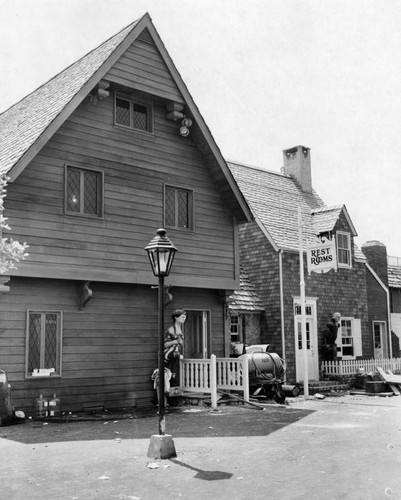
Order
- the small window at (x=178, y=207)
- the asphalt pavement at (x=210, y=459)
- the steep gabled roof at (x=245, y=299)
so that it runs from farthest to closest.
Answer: the steep gabled roof at (x=245, y=299) < the small window at (x=178, y=207) < the asphalt pavement at (x=210, y=459)

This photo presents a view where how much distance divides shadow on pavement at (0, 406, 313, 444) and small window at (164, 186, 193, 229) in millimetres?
5294

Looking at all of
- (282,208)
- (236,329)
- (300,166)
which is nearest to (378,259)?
(300,166)

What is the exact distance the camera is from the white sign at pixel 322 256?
20.8 meters

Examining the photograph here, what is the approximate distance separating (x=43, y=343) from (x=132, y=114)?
6397 millimetres

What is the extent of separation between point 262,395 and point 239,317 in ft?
18.8

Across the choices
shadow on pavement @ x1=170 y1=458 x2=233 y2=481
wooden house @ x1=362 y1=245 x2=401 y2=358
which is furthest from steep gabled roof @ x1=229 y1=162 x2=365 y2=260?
shadow on pavement @ x1=170 y1=458 x2=233 y2=481

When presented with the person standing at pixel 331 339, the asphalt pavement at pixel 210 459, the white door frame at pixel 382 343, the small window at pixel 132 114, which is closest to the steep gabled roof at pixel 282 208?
the person standing at pixel 331 339

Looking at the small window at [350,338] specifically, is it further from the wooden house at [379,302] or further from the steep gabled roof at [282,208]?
the steep gabled roof at [282,208]

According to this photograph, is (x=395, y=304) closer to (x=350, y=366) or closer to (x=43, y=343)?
(x=350, y=366)

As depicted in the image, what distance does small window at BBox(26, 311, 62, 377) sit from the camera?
1493 cm

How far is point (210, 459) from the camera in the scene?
949 centimetres

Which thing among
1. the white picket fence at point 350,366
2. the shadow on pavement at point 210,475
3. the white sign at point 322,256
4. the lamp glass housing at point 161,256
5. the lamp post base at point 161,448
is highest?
the white sign at point 322,256

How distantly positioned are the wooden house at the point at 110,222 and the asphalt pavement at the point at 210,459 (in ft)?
6.92

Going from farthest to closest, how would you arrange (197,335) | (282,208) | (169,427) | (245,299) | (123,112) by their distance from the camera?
(282,208) < (245,299) < (197,335) < (123,112) < (169,427)
